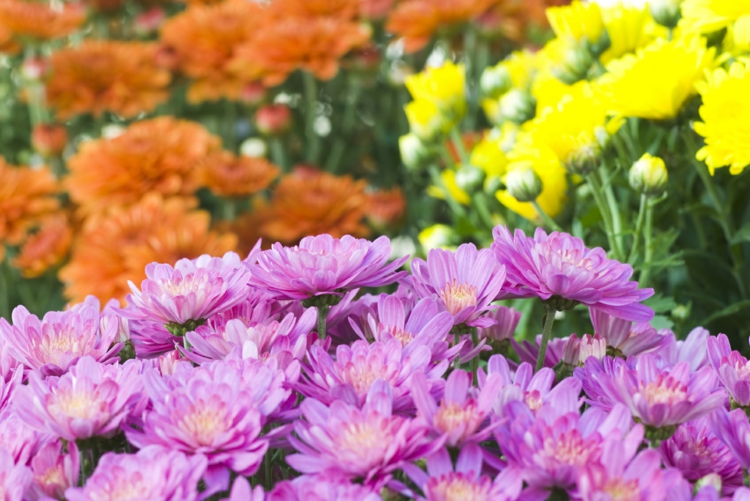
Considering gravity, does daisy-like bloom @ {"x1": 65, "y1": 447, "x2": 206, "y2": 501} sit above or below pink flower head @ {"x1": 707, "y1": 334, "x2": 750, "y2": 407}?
above

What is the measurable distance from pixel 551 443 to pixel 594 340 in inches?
4.6

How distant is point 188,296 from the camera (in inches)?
13.5

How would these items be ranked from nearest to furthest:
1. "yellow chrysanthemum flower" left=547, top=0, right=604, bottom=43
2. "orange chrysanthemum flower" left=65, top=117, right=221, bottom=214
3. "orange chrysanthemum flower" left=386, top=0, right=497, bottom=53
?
"yellow chrysanthemum flower" left=547, top=0, right=604, bottom=43, "orange chrysanthemum flower" left=65, top=117, right=221, bottom=214, "orange chrysanthemum flower" left=386, top=0, right=497, bottom=53

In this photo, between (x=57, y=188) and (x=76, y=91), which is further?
(x=76, y=91)

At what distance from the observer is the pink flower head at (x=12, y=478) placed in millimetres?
263

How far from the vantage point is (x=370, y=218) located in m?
0.94

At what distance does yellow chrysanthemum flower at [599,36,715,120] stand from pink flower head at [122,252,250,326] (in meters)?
0.29

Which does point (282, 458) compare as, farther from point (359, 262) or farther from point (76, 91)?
point (76, 91)

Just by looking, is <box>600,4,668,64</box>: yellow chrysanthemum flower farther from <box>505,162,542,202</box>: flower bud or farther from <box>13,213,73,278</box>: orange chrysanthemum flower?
<box>13,213,73,278</box>: orange chrysanthemum flower

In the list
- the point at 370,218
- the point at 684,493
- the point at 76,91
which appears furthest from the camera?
the point at 76,91

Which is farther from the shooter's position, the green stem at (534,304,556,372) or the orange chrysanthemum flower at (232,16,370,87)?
the orange chrysanthemum flower at (232,16,370,87)

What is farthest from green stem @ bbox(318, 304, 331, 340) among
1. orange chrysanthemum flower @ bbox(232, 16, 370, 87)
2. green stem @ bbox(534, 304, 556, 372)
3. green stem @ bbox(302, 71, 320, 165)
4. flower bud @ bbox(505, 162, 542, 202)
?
green stem @ bbox(302, 71, 320, 165)

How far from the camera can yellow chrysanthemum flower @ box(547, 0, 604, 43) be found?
628 millimetres

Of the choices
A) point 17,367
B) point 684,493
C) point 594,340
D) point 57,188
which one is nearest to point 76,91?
point 57,188
